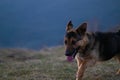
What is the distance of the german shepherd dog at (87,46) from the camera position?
9.61 meters

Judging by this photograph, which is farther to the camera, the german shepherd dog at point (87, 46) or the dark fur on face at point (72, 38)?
the german shepherd dog at point (87, 46)

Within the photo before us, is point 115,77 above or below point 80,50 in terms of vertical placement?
below

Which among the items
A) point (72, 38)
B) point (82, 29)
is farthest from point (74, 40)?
point (82, 29)

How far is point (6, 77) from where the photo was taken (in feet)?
38.7

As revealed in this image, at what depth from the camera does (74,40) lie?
9.57m

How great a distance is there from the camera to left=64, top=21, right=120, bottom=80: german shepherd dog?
31.5ft

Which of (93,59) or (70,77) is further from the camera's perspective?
(70,77)

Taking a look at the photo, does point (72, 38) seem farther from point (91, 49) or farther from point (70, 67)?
point (70, 67)

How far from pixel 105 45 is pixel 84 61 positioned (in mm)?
892

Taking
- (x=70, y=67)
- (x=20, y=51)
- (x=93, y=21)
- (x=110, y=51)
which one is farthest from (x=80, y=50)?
(x=20, y=51)

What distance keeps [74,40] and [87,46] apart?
0.76 meters

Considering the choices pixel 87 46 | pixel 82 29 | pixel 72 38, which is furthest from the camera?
pixel 87 46

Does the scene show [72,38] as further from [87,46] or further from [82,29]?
[87,46]

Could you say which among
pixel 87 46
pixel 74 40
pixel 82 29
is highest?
pixel 82 29
